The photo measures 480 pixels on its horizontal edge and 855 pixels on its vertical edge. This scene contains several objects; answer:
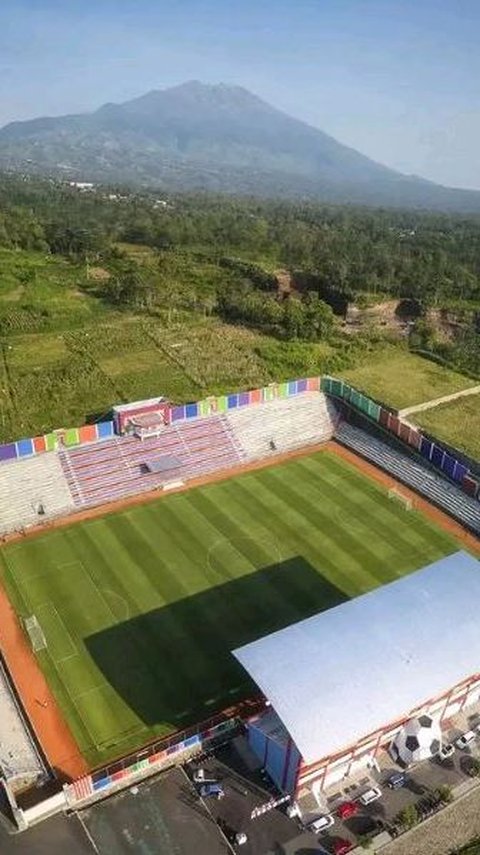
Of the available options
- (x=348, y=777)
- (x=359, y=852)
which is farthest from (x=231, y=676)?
(x=359, y=852)

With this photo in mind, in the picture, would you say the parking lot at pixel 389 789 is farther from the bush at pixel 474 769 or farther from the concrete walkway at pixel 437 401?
the concrete walkway at pixel 437 401

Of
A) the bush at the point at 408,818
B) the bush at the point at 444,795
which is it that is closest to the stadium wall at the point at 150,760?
the bush at the point at 408,818

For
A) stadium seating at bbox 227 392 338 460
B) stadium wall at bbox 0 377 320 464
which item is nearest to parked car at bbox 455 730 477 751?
stadium seating at bbox 227 392 338 460

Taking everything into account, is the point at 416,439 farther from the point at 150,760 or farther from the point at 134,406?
the point at 150,760

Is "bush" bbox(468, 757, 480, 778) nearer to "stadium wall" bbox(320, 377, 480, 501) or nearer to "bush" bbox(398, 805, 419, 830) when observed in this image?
"bush" bbox(398, 805, 419, 830)

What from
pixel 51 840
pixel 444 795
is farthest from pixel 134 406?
pixel 444 795

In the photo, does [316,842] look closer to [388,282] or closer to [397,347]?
[397,347]
